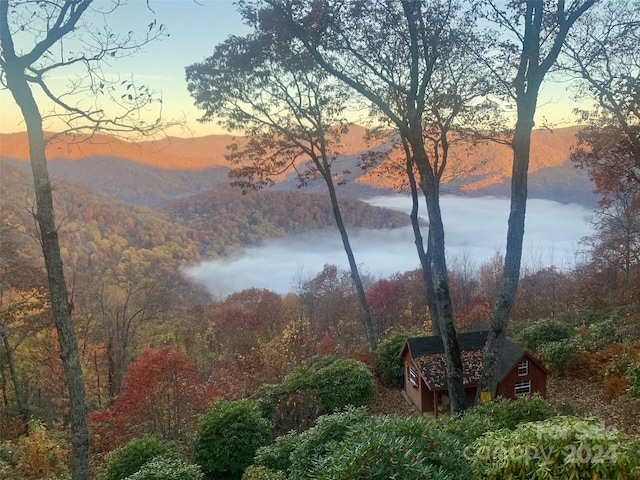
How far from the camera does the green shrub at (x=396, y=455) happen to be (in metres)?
2.94

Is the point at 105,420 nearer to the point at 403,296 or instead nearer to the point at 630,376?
the point at 630,376

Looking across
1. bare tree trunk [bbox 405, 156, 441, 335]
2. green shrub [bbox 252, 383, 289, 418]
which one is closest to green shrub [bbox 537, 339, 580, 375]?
bare tree trunk [bbox 405, 156, 441, 335]

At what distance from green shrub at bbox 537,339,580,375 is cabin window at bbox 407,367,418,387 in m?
3.73

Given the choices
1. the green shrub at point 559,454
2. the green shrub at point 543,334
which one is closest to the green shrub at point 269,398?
the green shrub at point 559,454

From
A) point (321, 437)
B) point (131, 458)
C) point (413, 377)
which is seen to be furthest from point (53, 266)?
point (413, 377)

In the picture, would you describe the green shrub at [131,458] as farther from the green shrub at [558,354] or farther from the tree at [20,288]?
the green shrub at [558,354]

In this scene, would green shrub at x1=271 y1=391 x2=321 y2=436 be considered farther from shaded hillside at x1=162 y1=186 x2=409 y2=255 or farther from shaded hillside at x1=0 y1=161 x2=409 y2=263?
shaded hillside at x1=162 y1=186 x2=409 y2=255

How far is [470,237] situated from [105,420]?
4043cm

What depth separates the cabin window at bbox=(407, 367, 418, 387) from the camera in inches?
448

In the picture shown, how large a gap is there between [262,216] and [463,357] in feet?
137

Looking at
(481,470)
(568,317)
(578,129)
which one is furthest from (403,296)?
(481,470)

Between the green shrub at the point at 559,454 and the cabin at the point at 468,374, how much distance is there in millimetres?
7460

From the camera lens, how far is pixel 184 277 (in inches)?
1587

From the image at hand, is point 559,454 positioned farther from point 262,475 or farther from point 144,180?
point 144,180
